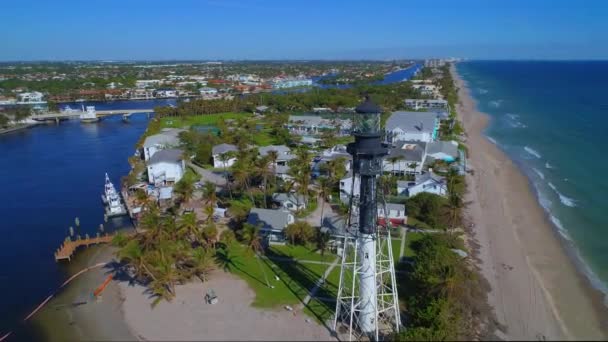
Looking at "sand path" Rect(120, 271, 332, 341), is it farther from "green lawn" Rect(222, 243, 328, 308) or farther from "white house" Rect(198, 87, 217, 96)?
"white house" Rect(198, 87, 217, 96)

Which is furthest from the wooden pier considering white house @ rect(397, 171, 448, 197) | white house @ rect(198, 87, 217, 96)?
white house @ rect(198, 87, 217, 96)

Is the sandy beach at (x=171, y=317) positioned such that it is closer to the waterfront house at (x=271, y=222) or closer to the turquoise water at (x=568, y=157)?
the waterfront house at (x=271, y=222)

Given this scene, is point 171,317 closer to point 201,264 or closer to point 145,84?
point 201,264

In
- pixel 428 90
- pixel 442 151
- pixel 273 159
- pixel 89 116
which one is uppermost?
pixel 428 90

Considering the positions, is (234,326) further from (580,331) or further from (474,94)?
(474,94)

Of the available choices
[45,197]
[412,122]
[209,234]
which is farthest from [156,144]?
[412,122]
